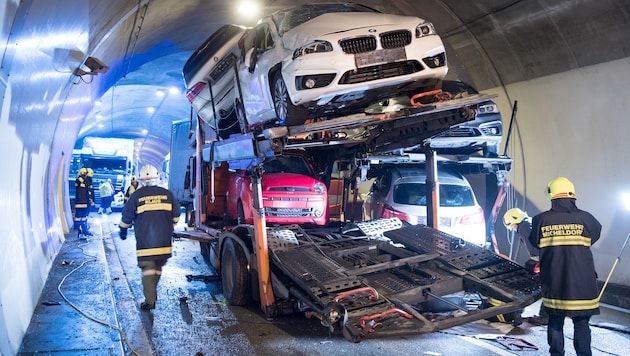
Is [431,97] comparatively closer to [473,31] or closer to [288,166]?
[288,166]

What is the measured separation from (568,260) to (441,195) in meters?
4.81

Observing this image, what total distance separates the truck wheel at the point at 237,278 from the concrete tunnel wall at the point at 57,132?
2.50 meters

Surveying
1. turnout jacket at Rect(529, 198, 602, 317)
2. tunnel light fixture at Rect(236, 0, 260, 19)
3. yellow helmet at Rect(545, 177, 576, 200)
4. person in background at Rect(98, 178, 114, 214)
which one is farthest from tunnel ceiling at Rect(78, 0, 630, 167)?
person in background at Rect(98, 178, 114, 214)

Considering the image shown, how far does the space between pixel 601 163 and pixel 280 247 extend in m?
6.60

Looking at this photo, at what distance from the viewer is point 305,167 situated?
8445mm

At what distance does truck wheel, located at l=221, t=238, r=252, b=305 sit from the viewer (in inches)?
257

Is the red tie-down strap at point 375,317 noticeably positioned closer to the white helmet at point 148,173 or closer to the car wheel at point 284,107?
the car wheel at point 284,107

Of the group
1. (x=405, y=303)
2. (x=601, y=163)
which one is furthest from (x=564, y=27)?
(x=405, y=303)

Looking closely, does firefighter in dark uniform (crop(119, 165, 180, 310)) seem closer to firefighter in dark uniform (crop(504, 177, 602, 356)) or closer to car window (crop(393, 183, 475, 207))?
car window (crop(393, 183, 475, 207))

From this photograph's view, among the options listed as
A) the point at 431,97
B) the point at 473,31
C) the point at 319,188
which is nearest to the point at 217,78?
the point at 319,188

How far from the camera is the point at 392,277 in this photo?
554 centimetres

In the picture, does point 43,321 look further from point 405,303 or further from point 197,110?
point 197,110

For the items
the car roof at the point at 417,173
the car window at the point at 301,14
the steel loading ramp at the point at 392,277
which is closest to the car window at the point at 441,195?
the car roof at the point at 417,173

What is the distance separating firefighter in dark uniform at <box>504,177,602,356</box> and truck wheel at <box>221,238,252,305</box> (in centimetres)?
380
